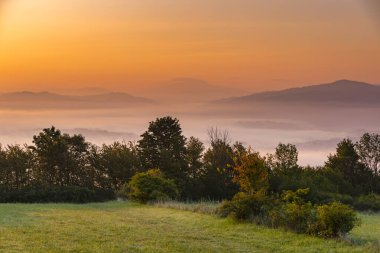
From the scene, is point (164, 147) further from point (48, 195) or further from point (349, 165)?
point (349, 165)

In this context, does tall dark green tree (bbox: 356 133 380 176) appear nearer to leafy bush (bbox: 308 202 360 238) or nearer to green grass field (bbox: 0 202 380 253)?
green grass field (bbox: 0 202 380 253)

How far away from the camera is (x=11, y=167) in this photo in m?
61.9

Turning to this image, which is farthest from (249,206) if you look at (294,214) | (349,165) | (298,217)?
(349,165)

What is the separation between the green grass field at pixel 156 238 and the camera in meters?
18.5

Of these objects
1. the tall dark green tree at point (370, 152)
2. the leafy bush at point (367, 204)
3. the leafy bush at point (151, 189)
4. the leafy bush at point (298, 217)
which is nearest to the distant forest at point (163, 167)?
the leafy bush at point (367, 204)

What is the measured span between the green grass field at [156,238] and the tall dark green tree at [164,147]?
38.0 meters

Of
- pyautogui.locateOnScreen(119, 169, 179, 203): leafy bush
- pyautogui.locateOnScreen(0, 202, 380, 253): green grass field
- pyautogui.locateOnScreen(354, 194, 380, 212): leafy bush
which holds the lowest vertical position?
pyautogui.locateOnScreen(354, 194, 380, 212): leafy bush

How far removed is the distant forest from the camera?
202 feet

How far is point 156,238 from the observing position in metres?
20.7

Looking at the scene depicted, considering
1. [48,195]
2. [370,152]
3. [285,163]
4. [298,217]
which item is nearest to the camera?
[298,217]

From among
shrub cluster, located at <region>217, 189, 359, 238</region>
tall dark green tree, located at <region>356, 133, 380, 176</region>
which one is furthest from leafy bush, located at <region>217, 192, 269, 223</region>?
tall dark green tree, located at <region>356, 133, 380, 176</region>

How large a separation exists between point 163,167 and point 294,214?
143ft

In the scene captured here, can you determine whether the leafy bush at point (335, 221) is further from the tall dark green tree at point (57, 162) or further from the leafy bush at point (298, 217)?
the tall dark green tree at point (57, 162)

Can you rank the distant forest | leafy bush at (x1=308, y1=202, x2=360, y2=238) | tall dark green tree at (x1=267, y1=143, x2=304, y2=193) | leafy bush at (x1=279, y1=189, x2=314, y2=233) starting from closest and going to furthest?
leafy bush at (x1=308, y1=202, x2=360, y2=238) < leafy bush at (x1=279, y1=189, x2=314, y2=233) < the distant forest < tall dark green tree at (x1=267, y1=143, x2=304, y2=193)
